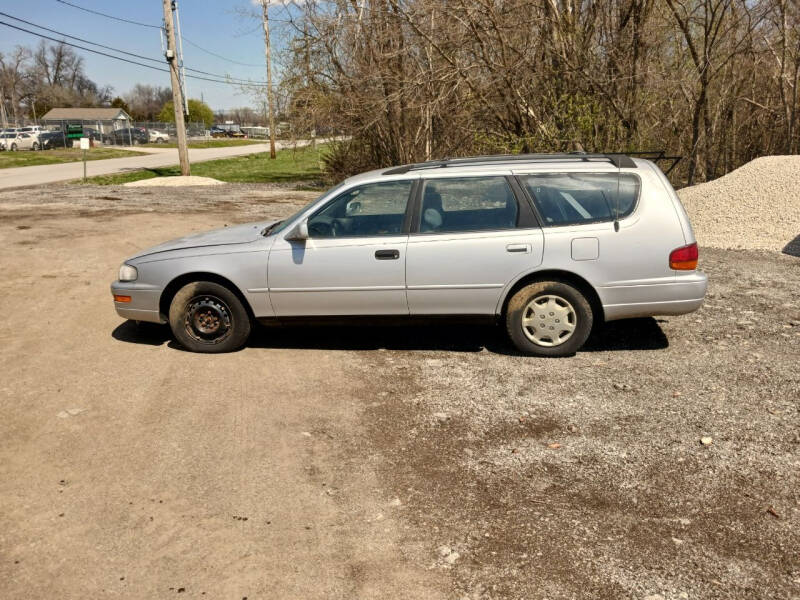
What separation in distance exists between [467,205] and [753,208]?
8.45 m

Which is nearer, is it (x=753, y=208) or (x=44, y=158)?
(x=753, y=208)

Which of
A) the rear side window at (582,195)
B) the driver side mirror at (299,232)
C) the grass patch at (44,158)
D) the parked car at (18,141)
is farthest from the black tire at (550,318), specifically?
the parked car at (18,141)

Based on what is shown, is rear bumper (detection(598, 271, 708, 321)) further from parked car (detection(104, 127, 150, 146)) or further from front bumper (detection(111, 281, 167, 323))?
parked car (detection(104, 127, 150, 146))

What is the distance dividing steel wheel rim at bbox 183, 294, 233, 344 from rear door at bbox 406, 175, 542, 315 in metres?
1.68

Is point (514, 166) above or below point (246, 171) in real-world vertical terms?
below

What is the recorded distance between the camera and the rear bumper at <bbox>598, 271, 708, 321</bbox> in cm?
570

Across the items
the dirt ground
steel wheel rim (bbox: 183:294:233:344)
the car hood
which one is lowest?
the dirt ground

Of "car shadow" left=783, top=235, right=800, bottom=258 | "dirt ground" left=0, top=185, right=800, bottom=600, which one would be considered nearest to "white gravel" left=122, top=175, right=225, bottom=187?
"dirt ground" left=0, top=185, right=800, bottom=600

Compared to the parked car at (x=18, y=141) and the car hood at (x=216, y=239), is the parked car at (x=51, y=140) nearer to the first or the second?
the parked car at (x=18, y=141)

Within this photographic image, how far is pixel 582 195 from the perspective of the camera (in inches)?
230

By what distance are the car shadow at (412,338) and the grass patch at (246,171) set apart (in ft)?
52.3

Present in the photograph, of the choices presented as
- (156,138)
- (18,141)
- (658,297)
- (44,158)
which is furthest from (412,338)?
(156,138)

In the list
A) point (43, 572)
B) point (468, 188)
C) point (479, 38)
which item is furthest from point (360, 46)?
point (43, 572)

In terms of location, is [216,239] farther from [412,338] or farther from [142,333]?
[412,338]
